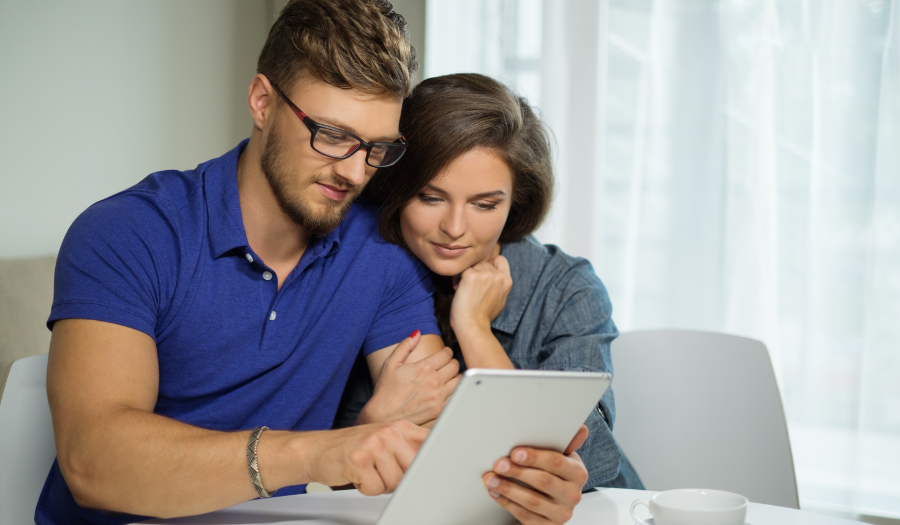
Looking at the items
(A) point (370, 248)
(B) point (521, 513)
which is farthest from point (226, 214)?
(B) point (521, 513)

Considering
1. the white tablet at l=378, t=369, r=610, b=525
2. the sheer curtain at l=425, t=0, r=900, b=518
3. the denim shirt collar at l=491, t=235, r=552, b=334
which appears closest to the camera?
the white tablet at l=378, t=369, r=610, b=525

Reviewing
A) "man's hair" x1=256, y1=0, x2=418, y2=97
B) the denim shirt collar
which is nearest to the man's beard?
"man's hair" x1=256, y1=0, x2=418, y2=97

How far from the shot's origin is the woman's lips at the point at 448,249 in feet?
4.92

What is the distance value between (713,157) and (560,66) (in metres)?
0.73

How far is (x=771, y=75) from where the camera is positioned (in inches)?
103

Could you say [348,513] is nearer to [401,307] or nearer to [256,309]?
[256,309]

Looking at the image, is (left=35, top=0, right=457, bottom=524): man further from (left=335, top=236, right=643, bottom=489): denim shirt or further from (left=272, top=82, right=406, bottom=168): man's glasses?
(left=335, top=236, right=643, bottom=489): denim shirt

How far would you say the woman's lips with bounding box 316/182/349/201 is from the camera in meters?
1.32

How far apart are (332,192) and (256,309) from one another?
27cm

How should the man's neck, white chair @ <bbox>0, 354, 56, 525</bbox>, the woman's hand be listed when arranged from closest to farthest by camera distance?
white chair @ <bbox>0, 354, 56, 525</bbox> → the man's neck → the woman's hand

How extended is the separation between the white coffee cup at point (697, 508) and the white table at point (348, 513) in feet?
0.38

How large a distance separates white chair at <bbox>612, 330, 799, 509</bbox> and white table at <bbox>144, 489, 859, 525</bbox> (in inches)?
23.1

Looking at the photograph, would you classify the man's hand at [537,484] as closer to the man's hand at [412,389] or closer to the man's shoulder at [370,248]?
the man's hand at [412,389]

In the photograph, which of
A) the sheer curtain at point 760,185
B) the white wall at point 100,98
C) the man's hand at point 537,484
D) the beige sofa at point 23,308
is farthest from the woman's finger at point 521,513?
Answer: the sheer curtain at point 760,185
